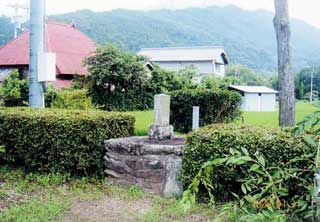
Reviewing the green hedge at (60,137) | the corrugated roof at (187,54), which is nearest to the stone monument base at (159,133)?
the green hedge at (60,137)

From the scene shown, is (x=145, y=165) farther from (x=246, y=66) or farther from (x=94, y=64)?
(x=246, y=66)

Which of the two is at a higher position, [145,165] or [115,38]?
[115,38]

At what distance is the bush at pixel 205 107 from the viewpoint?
974cm

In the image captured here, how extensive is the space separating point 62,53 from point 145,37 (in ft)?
80.5

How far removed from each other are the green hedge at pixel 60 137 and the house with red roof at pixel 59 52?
40.6 ft

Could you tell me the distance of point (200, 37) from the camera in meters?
49.7

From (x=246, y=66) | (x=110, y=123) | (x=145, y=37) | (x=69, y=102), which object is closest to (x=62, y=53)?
(x=69, y=102)

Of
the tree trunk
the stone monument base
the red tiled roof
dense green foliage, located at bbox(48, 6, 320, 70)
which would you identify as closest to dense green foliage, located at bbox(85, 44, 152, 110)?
the red tiled roof

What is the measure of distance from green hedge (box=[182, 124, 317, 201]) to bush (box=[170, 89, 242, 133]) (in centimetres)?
530

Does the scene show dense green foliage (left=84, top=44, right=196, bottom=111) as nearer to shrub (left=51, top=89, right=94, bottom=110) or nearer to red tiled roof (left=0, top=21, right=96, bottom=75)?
shrub (left=51, top=89, right=94, bottom=110)

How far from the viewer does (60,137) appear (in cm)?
502

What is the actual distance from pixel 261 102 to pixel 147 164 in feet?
96.7

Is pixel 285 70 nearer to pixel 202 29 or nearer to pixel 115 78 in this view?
pixel 115 78

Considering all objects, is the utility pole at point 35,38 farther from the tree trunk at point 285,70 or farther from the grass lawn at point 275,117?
the tree trunk at point 285,70
